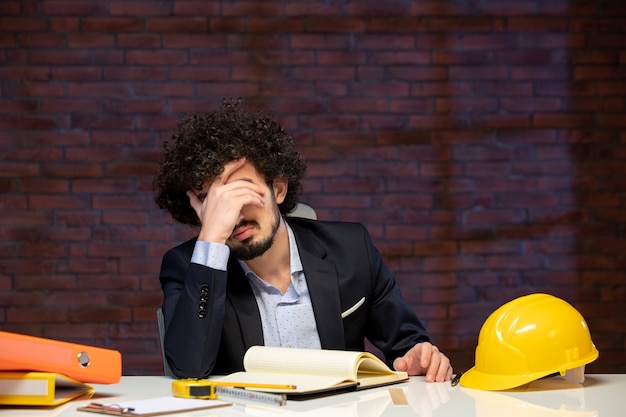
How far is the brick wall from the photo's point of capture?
12.9 ft

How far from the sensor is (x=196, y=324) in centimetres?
201

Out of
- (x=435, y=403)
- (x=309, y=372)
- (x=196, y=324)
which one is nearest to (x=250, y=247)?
(x=196, y=324)

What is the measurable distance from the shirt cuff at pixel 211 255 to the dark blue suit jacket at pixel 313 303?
25 mm

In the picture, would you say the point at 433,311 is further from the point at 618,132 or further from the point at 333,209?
the point at 618,132

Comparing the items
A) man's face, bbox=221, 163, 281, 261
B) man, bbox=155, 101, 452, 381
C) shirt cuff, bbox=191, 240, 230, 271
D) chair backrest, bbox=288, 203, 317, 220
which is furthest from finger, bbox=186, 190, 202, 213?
chair backrest, bbox=288, 203, 317, 220

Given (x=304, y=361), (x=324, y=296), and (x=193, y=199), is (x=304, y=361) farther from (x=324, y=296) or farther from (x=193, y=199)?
(x=193, y=199)

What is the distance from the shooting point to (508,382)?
1651 mm

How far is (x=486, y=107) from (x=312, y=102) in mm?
830

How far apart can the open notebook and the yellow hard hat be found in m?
0.21

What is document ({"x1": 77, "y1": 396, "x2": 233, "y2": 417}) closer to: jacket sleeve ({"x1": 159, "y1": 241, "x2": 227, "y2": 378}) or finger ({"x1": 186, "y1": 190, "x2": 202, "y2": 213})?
jacket sleeve ({"x1": 159, "y1": 241, "x2": 227, "y2": 378})

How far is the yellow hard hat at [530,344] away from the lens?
163 cm

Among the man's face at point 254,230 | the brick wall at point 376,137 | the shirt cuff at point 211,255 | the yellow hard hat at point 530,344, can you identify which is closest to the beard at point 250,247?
the man's face at point 254,230

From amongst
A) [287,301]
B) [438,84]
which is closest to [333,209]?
[438,84]

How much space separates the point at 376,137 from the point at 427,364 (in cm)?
222
